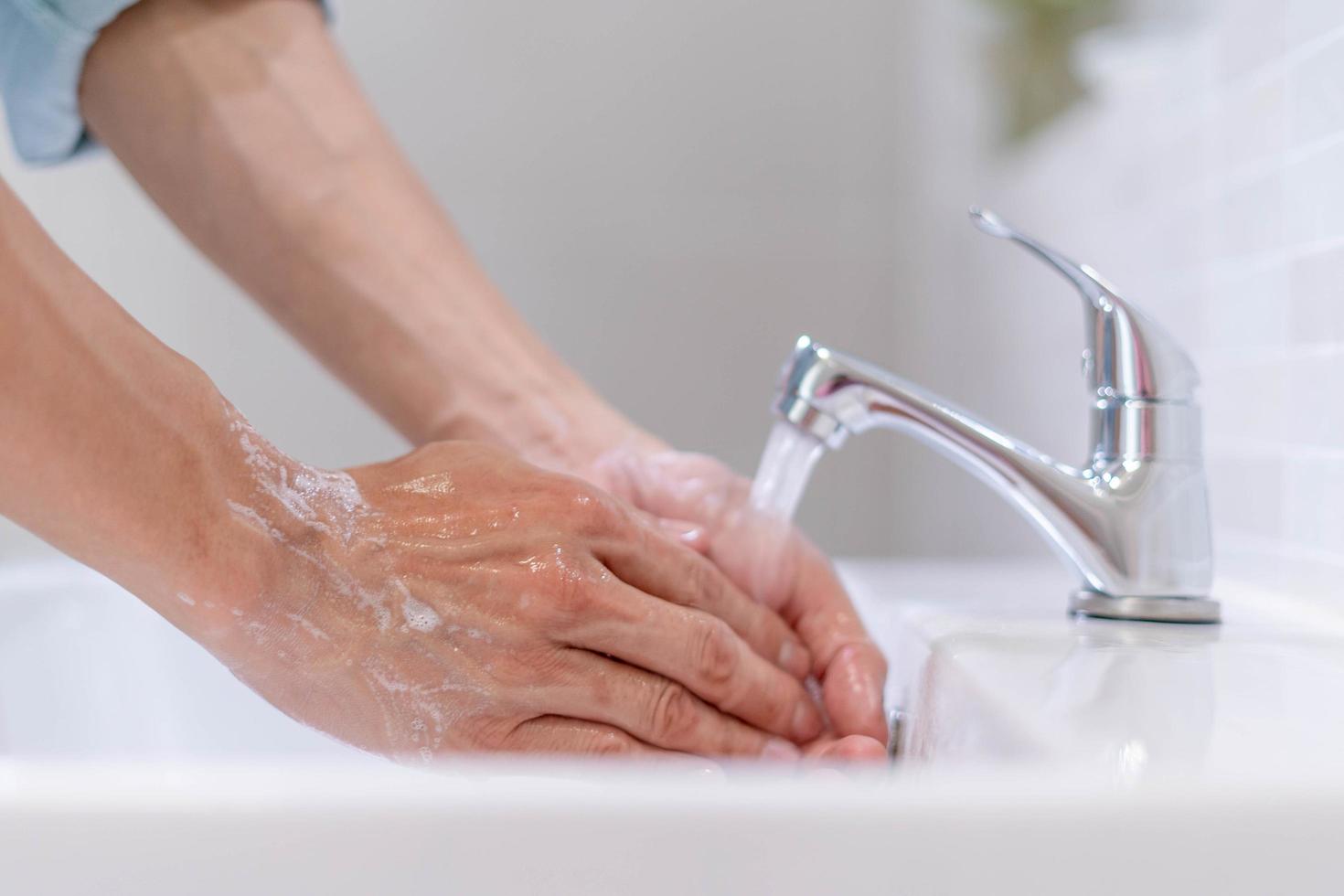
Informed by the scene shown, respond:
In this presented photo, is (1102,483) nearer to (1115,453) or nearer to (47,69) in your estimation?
(1115,453)

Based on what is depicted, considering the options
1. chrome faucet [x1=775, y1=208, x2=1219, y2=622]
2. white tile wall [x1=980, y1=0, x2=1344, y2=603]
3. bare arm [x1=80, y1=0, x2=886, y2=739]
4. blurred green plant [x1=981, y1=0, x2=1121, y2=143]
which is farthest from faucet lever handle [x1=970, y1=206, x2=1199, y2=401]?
blurred green plant [x1=981, y1=0, x2=1121, y2=143]

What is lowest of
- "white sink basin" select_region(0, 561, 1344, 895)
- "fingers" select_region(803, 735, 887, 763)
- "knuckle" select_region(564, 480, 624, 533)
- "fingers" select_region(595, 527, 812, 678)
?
"fingers" select_region(803, 735, 887, 763)

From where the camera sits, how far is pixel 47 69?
2.40ft

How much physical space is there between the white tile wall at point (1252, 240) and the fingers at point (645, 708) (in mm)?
297

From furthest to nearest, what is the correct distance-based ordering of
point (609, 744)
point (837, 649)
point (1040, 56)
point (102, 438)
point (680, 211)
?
point (680, 211) → point (1040, 56) → point (837, 649) → point (609, 744) → point (102, 438)

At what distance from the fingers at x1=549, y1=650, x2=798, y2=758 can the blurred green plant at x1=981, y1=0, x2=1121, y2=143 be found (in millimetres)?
656

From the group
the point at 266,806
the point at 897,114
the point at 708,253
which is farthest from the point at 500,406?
the point at 897,114

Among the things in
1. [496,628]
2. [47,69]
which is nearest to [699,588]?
[496,628]

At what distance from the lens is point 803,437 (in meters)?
0.58

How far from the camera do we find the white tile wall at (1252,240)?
23.5 inches

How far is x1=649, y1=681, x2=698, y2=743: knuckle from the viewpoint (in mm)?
520

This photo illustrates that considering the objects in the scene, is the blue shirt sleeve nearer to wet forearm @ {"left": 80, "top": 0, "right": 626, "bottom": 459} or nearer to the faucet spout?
wet forearm @ {"left": 80, "top": 0, "right": 626, "bottom": 459}

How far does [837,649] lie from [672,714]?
0.41ft

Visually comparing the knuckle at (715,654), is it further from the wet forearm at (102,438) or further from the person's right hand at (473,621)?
the wet forearm at (102,438)
